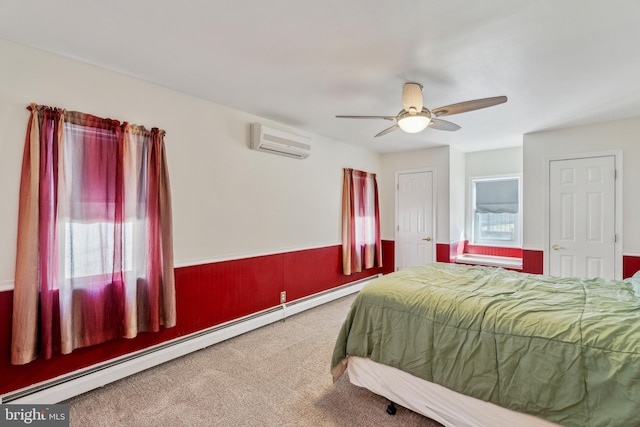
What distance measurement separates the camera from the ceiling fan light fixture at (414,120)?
2.37m

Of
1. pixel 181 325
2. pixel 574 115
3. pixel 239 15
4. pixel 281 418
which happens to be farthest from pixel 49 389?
pixel 574 115

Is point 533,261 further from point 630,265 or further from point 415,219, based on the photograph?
point 415,219

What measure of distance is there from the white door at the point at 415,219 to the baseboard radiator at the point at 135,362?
2380mm

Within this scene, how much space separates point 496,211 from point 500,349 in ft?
13.4

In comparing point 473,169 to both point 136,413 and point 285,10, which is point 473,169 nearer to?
point 285,10

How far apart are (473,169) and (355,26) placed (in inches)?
169

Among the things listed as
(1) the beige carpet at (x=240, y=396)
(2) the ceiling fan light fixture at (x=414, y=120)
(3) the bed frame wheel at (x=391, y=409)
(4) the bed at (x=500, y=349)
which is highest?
(2) the ceiling fan light fixture at (x=414, y=120)

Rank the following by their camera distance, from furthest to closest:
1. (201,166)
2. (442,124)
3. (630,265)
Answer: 1. (630,265)
2. (201,166)
3. (442,124)

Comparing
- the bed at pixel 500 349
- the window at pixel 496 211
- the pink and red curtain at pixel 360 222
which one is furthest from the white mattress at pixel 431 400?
the window at pixel 496 211

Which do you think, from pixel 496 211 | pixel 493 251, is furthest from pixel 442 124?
pixel 493 251

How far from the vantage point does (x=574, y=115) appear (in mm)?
3324

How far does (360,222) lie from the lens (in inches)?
195

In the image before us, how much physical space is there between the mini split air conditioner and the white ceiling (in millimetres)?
358

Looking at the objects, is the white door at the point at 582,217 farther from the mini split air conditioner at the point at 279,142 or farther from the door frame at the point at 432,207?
the mini split air conditioner at the point at 279,142
